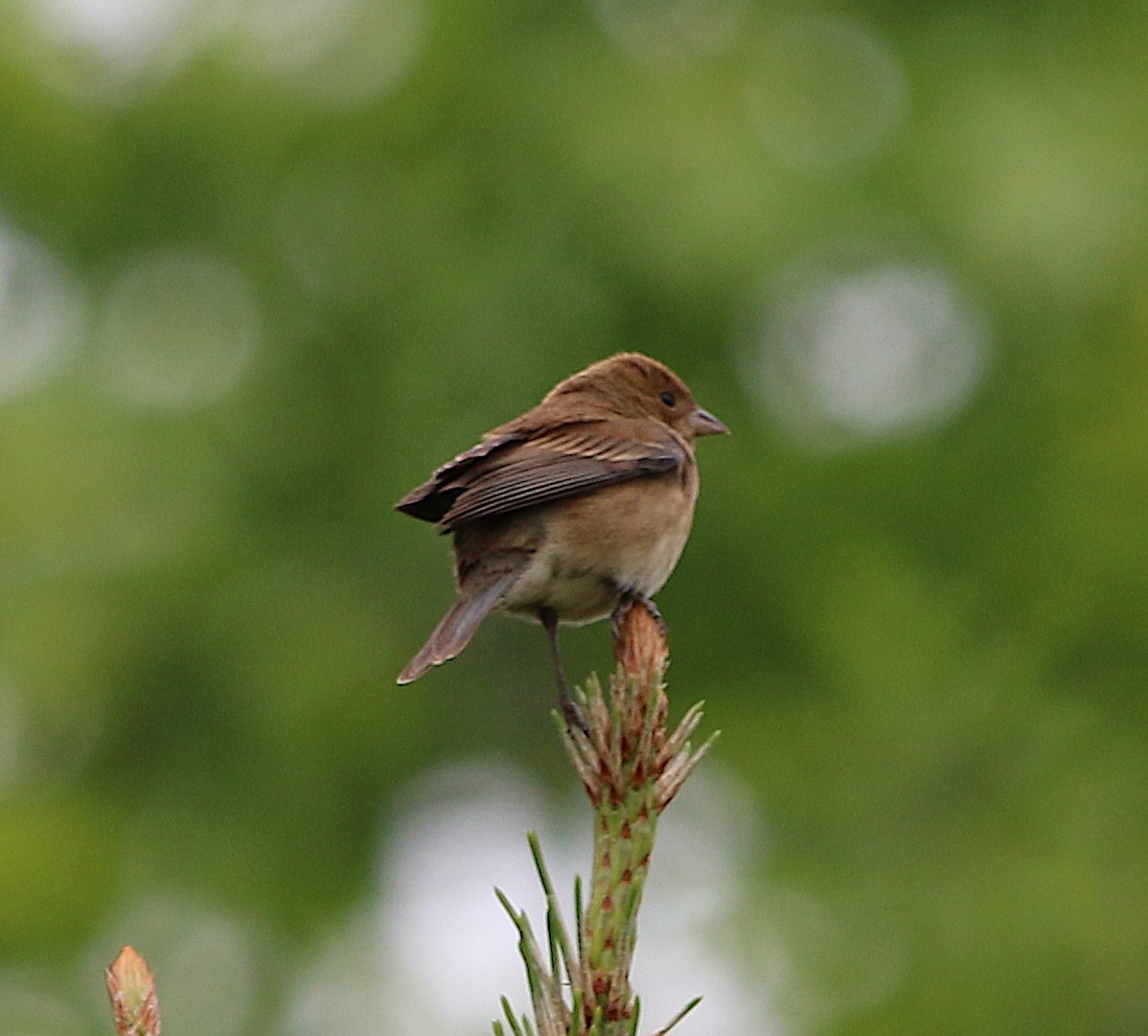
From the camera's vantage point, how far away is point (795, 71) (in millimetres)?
9414

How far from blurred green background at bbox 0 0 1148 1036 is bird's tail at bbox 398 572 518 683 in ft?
10.9

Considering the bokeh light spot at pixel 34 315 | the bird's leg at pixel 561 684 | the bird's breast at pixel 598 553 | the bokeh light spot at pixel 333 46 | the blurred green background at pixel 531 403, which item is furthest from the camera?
the bokeh light spot at pixel 333 46

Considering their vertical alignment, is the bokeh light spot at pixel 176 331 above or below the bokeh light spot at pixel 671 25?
below

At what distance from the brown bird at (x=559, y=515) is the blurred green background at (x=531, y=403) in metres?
3.02

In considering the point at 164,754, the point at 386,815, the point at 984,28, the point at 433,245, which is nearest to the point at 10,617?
the point at 164,754

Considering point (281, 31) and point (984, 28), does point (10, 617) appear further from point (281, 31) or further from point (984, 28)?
point (984, 28)

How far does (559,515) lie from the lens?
4594 mm

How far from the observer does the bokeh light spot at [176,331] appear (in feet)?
29.5

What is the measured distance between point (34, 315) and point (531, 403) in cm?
283

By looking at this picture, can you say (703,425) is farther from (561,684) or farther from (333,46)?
(333,46)

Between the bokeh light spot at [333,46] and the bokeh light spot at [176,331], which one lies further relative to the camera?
the bokeh light spot at [333,46]

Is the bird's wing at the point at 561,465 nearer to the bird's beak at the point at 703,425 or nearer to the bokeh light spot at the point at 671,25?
the bird's beak at the point at 703,425

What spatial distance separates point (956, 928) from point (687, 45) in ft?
16.3

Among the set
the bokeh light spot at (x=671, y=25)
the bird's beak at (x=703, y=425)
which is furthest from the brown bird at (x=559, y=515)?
the bokeh light spot at (x=671, y=25)
